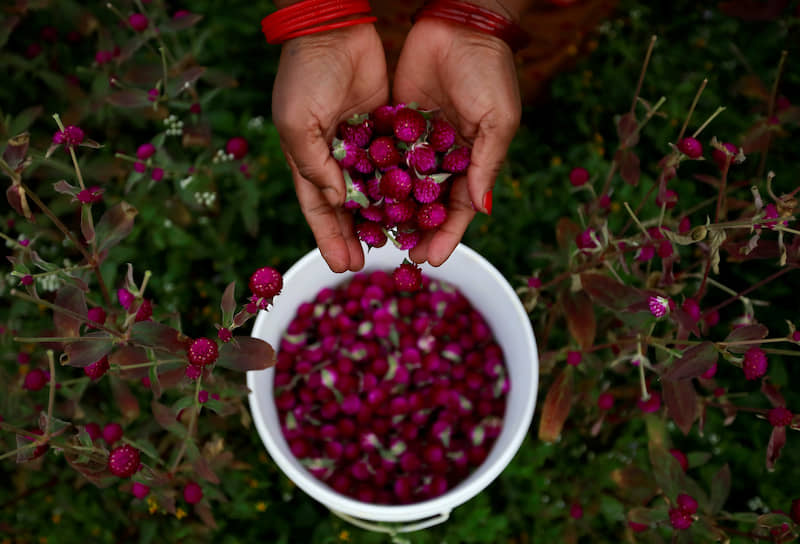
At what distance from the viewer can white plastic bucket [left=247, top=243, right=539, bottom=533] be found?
3.50 feet

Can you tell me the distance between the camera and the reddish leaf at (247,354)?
0.90 m

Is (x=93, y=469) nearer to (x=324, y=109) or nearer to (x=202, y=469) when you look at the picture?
(x=202, y=469)

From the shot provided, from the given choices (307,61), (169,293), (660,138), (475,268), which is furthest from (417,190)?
(660,138)

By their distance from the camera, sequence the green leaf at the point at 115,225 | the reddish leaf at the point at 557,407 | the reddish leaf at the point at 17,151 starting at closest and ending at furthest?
the reddish leaf at the point at 17,151
the green leaf at the point at 115,225
the reddish leaf at the point at 557,407

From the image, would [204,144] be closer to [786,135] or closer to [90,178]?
[90,178]

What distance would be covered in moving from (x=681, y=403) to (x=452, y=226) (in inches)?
21.7

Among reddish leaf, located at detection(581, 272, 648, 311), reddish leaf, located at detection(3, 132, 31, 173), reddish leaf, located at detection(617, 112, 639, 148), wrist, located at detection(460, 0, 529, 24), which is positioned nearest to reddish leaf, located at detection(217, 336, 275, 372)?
reddish leaf, located at detection(3, 132, 31, 173)

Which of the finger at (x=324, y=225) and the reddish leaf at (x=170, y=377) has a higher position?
the finger at (x=324, y=225)

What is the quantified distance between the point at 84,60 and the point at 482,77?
129 centimetres

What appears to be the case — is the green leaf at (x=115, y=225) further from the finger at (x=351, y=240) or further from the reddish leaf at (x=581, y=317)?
the reddish leaf at (x=581, y=317)

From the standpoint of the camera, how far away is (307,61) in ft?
4.11

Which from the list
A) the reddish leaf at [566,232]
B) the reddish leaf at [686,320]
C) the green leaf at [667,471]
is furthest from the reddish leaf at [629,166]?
the green leaf at [667,471]

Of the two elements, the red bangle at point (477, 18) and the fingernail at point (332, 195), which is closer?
the fingernail at point (332, 195)

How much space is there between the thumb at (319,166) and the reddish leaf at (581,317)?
55cm
